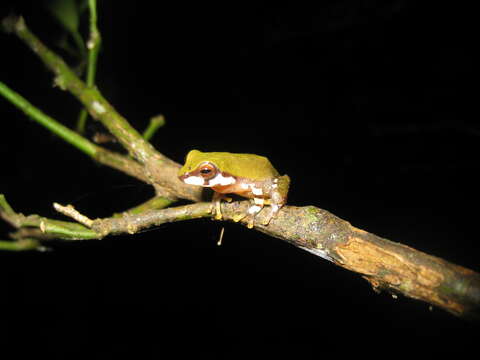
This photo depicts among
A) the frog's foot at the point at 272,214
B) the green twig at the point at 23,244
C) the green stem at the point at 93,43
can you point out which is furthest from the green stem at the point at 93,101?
the green twig at the point at 23,244

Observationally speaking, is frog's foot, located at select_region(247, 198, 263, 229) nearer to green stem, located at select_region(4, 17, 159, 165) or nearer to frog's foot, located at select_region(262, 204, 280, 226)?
frog's foot, located at select_region(262, 204, 280, 226)

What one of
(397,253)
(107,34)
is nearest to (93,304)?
(107,34)

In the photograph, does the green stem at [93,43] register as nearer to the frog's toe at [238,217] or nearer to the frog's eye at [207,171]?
the frog's eye at [207,171]

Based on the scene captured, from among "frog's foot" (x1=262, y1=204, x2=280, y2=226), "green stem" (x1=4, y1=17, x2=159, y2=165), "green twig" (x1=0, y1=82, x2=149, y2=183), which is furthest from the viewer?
"green stem" (x1=4, y1=17, x2=159, y2=165)

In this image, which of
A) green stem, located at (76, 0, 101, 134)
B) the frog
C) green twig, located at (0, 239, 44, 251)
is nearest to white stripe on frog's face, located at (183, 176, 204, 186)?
the frog

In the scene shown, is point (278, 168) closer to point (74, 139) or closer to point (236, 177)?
point (236, 177)
